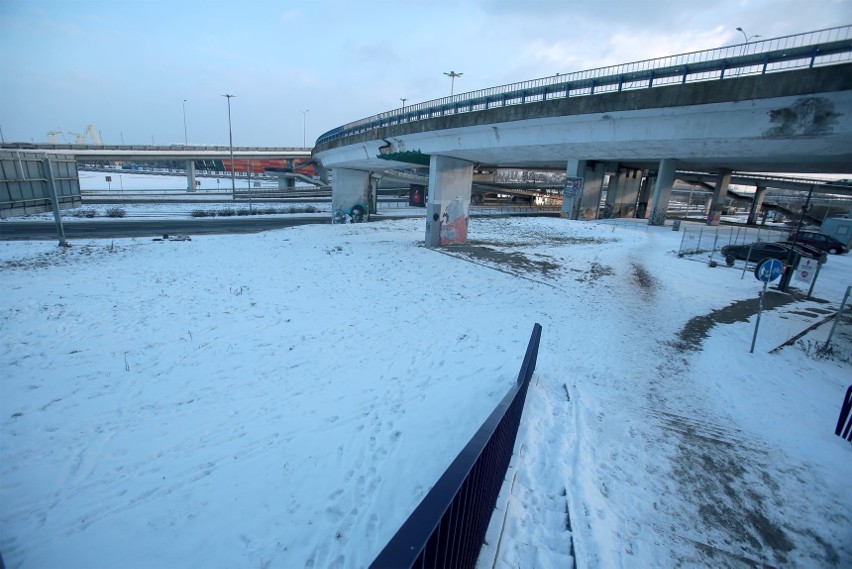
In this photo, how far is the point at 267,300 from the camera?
1261 centimetres

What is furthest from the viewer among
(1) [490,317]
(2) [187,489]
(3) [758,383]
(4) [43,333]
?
(1) [490,317]

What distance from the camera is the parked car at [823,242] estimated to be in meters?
27.9

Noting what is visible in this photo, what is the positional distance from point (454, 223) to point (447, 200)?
1.57 metres

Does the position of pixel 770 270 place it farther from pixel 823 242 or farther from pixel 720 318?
pixel 823 242

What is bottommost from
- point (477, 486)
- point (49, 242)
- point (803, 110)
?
point (49, 242)

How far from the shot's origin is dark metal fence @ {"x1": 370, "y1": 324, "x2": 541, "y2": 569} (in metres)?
1.75

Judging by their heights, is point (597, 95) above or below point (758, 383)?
above

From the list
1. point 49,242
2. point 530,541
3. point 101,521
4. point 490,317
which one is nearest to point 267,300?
point 490,317

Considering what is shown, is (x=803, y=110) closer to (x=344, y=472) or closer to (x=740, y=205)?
(x=344, y=472)

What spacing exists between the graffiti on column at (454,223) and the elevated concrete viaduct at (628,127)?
0.06 metres

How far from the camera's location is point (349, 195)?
35.5m

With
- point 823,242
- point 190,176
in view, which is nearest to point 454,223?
point 823,242

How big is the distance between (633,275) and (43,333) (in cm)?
2124

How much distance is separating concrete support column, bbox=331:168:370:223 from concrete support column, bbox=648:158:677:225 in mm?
30098
